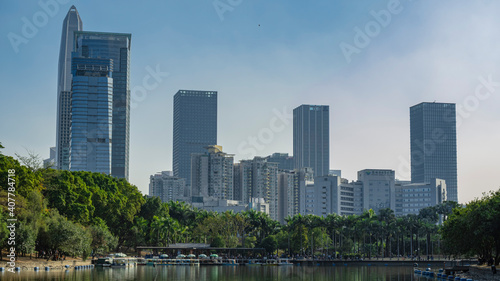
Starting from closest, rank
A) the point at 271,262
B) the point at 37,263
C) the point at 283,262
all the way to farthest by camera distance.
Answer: the point at 37,263, the point at 283,262, the point at 271,262

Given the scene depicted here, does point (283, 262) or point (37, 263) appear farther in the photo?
Answer: point (283, 262)

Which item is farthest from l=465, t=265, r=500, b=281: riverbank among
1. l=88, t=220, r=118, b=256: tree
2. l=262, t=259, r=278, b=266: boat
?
l=88, t=220, r=118, b=256: tree

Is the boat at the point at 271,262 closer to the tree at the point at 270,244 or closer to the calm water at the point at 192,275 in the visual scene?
the tree at the point at 270,244

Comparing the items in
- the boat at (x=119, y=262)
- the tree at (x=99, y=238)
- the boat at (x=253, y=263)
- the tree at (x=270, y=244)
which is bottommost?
the boat at (x=253, y=263)

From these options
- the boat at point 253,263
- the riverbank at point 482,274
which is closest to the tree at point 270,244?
the boat at point 253,263

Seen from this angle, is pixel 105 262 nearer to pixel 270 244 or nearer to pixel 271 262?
pixel 271 262

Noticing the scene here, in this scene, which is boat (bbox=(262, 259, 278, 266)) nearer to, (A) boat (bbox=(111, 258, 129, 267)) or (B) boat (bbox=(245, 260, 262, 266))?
(B) boat (bbox=(245, 260, 262, 266))

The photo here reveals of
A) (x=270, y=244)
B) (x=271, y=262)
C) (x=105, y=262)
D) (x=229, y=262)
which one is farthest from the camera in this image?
(x=270, y=244)

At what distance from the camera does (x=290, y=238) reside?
140250 mm

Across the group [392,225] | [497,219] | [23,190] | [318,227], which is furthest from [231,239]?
[497,219]

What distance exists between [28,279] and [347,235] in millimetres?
97133

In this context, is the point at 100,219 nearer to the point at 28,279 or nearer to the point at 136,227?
the point at 136,227

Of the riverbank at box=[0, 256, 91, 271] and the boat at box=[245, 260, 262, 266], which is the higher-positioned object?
the riverbank at box=[0, 256, 91, 271]

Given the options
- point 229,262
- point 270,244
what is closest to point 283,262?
point 229,262
